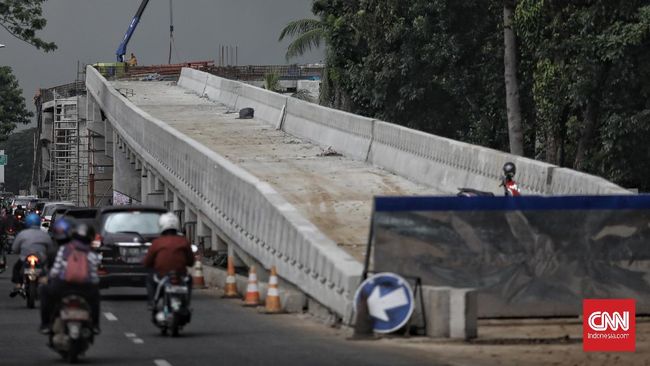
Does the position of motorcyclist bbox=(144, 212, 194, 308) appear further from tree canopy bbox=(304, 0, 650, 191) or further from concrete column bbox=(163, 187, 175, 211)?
concrete column bbox=(163, 187, 175, 211)

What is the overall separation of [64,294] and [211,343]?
2.57 metres

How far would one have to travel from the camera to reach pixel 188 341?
18875 millimetres

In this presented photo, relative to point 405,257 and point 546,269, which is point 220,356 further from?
point 546,269

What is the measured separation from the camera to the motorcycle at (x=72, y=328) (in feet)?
52.9

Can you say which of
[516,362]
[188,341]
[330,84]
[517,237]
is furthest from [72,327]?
[330,84]

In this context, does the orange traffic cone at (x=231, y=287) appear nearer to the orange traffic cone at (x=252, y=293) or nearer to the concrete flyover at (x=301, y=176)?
the concrete flyover at (x=301, y=176)

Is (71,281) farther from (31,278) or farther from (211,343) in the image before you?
(31,278)

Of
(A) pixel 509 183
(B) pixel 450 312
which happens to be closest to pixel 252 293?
(A) pixel 509 183

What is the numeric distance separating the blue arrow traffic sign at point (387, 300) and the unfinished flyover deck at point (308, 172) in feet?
17.4

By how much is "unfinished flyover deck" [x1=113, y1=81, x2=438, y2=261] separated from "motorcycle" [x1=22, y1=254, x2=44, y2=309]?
4986 mm

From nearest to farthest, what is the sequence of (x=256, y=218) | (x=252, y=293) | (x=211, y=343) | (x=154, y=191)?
(x=211, y=343) < (x=252, y=293) < (x=256, y=218) < (x=154, y=191)

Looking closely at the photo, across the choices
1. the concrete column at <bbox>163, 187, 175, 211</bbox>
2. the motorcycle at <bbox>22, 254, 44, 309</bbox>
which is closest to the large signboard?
the motorcycle at <bbox>22, 254, 44, 309</bbox>

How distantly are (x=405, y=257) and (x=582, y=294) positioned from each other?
251 centimetres

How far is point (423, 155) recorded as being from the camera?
37500 millimetres
